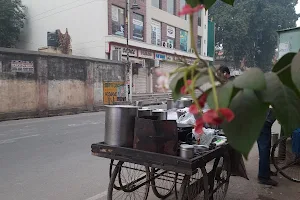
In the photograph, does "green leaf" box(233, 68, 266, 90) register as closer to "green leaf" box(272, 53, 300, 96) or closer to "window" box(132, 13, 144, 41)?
"green leaf" box(272, 53, 300, 96)

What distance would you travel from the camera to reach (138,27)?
23203 millimetres

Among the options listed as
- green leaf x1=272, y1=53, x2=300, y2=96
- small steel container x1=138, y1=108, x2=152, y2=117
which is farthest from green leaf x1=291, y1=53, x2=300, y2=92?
small steel container x1=138, y1=108, x2=152, y2=117

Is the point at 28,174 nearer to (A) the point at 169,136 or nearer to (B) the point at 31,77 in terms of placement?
(A) the point at 169,136

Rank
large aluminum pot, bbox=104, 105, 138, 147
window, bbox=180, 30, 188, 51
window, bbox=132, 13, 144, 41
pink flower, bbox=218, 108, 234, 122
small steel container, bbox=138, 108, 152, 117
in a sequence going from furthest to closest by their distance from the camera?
window, bbox=180, 30, 188, 51 < window, bbox=132, 13, 144, 41 < small steel container, bbox=138, 108, 152, 117 < large aluminum pot, bbox=104, 105, 138, 147 < pink flower, bbox=218, 108, 234, 122

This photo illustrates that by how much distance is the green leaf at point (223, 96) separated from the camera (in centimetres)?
57

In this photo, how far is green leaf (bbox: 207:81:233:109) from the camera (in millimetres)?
569

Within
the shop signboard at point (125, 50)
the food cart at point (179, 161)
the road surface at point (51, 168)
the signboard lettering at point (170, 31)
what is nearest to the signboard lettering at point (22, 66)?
the road surface at point (51, 168)

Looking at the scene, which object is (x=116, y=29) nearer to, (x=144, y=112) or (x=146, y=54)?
(x=146, y=54)

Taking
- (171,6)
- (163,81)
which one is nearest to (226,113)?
(163,81)

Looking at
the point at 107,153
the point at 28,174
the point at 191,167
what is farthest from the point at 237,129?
the point at 28,174

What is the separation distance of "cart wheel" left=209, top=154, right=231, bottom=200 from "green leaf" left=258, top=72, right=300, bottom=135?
2.92 m

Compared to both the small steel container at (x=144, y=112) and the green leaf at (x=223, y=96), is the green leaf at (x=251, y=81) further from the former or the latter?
the small steel container at (x=144, y=112)

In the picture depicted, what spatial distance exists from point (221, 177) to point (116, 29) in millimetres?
18512

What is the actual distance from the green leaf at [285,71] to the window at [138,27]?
74.0ft
